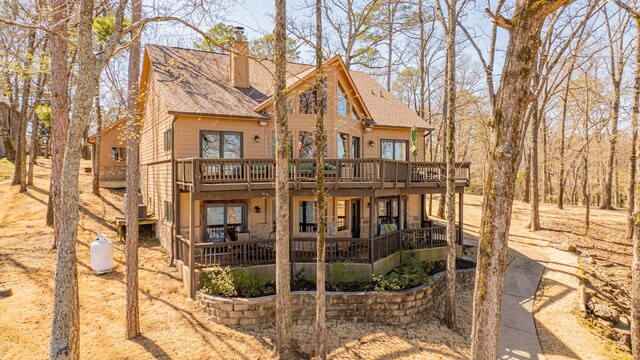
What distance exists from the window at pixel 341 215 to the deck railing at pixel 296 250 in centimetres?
199

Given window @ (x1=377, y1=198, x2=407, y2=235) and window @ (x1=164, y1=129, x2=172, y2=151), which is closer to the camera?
window @ (x1=164, y1=129, x2=172, y2=151)

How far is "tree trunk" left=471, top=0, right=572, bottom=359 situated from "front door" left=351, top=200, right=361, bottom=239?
379 inches

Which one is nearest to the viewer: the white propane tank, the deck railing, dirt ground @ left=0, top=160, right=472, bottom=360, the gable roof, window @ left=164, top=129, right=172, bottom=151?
dirt ground @ left=0, top=160, right=472, bottom=360

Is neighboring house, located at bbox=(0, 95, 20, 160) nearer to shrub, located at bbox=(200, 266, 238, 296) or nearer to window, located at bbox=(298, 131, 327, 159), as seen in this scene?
window, located at bbox=(298, 131, 327, 159)

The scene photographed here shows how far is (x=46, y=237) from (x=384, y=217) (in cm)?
1565

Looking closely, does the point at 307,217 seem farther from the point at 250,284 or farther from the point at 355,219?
the point at 250,284

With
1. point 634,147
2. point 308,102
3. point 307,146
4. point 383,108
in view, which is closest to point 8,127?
point 308,102

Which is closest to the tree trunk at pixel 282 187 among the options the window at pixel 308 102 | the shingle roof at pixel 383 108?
the window at pixel 308 102

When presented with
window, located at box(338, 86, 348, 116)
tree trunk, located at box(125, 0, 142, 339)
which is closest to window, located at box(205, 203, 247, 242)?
tree trunk, located at box(125, 0, 142, 339)

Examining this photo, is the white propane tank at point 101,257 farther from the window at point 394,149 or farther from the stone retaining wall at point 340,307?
the window at point 394,149

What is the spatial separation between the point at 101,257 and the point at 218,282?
16.1 feet

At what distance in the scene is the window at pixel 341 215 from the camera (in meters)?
14.9

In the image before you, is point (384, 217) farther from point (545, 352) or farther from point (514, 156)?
point (514, 156)

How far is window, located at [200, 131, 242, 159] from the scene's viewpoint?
42.3 ft
